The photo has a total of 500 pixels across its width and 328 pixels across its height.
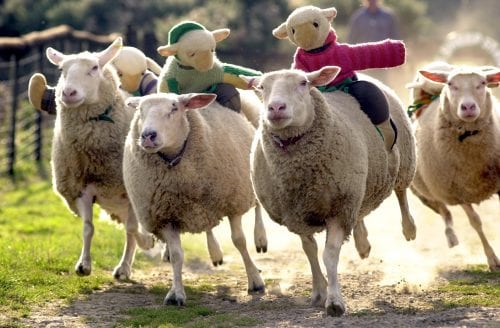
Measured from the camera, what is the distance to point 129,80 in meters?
9.21

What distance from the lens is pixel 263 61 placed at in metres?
24.1

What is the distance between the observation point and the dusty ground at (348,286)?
6379mm

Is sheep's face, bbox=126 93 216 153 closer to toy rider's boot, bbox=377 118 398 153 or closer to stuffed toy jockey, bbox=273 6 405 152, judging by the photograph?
stuffed toy jockey, bbox=273 6 405 152

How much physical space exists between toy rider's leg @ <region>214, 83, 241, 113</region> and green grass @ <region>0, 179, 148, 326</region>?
166 centimetres

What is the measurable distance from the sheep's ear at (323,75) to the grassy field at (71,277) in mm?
1504

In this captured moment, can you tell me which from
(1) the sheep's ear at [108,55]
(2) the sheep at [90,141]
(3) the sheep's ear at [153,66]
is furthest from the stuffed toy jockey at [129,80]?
(1) the sheep's ear at [108,55]

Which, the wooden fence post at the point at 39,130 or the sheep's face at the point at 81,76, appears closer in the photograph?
the sheep's face at the point at 81,76

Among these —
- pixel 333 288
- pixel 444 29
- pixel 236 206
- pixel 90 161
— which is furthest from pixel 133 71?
pixel 444 29

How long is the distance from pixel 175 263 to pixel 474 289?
6.64 feet

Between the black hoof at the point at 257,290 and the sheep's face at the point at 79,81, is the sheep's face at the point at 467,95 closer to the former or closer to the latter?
the black hoof at the point at 257,290

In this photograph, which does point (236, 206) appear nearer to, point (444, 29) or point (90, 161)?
point (90, 161)

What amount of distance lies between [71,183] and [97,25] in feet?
64.4

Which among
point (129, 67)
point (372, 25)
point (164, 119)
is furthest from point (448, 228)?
point (372, 25)

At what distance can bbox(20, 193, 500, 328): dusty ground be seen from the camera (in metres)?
6.38
